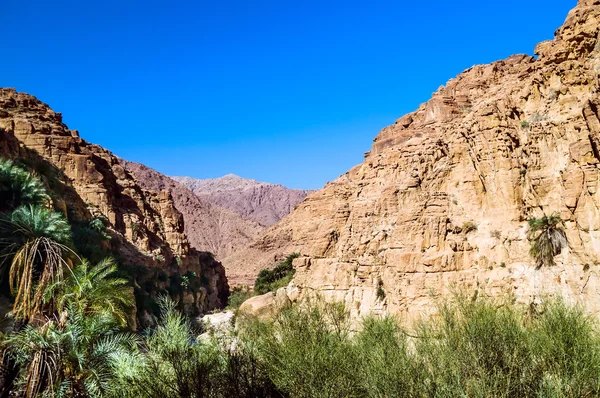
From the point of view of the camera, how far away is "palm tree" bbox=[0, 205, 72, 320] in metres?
9.09

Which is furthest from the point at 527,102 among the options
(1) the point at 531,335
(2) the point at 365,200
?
(1) the point at 531,335

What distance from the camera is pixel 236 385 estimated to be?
981cm

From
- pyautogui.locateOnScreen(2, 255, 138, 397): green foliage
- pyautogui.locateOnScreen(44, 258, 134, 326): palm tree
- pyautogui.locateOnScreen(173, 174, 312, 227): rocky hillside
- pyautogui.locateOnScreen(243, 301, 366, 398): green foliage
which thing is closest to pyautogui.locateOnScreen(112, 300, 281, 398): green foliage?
pyautogui.locateOnScreen(2, 255, 138, 397): green foliage

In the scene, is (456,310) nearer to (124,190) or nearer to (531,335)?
(531,335)

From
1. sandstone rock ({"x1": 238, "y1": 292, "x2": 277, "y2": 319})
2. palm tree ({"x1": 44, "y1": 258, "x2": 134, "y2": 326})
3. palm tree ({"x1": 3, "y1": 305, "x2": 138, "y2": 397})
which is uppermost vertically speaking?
palm tree ({"x1": 44, "y1": 258, "x2": 134, "y2": 326})

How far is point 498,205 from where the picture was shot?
A: 66.2ft

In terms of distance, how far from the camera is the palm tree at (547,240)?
1647 centimetres

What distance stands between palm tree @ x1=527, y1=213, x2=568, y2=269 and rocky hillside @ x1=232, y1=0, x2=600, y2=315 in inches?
11.4

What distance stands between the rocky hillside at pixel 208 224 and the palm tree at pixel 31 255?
95.6m

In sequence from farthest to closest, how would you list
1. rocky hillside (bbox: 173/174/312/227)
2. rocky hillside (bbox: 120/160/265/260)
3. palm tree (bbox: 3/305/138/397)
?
rocky hillside (bbox: 173/174/312/227) < rocky hillside (bbox: 120/160/265/260) < palm tree (bbox: 3/305/138/397)

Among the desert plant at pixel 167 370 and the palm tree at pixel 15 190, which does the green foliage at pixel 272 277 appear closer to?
the palm tree at pixel 15 190

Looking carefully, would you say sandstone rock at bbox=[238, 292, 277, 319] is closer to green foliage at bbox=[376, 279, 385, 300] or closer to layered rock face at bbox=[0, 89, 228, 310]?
green foliage at bbox=[376, 279, 385, 300]

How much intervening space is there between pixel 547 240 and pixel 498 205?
3719 millimetres

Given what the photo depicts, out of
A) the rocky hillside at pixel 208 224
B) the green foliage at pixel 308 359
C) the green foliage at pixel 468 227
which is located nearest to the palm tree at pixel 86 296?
the green foliage at pixel 308 359
